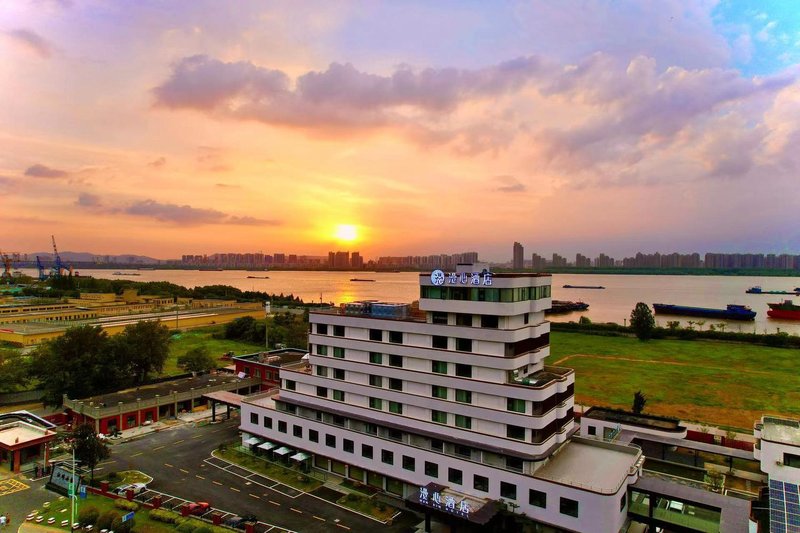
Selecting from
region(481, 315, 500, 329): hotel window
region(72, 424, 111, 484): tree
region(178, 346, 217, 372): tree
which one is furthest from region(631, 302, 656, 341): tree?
region(72, 424, 111, 484): tree

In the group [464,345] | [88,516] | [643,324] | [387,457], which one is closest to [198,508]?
[88,516]

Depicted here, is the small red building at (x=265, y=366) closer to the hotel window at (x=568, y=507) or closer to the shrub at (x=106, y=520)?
the shrub at (x=106, y=520)

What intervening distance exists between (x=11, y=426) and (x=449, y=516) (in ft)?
178

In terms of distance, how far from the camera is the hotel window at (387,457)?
4562 centimetres

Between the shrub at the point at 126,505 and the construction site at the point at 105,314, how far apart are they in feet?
212

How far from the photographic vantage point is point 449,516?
3688cm

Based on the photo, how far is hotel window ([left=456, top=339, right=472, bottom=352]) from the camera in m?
42.6

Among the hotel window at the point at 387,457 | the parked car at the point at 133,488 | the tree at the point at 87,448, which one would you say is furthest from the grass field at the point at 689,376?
the tree at the point at 87,448

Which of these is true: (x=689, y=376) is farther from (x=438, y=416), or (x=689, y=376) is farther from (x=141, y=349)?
(x=141, y=349)

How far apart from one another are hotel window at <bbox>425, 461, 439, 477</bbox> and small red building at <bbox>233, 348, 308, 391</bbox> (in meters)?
36.2

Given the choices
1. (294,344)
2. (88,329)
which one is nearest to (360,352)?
(88,329)

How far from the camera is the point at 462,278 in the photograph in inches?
1683

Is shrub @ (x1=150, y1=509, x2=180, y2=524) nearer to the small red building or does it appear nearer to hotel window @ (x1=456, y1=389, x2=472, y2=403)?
hotel window @ (x1=456, y1=389, x2=472, y2=403)

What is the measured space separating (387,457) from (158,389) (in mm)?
45522
